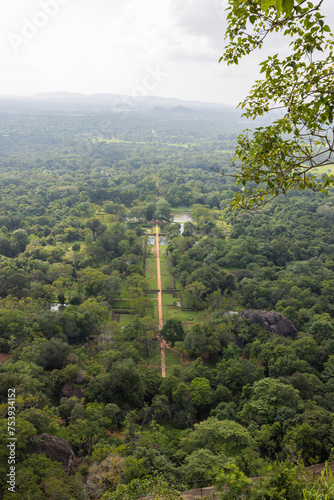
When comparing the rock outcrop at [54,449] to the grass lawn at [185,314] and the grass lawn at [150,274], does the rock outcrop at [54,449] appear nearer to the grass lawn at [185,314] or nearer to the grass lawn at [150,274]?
the grass lawn at [185,314]

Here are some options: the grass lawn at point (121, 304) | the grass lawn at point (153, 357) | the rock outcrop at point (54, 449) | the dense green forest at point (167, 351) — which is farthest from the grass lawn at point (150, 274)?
the rock outcrop at point (54, 449)

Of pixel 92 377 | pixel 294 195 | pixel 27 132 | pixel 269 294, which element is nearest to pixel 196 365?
pixel 92 377

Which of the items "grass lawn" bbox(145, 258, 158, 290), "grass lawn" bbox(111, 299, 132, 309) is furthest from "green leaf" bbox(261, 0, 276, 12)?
"grass lawn" bbox(145, 258, 158, 290)

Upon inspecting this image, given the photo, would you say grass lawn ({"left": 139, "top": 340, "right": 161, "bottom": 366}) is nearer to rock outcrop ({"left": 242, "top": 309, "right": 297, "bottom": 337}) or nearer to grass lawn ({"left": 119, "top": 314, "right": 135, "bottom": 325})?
grass lawn ({"left": 119, "top": 314, "right": 135, "bottom": 325})

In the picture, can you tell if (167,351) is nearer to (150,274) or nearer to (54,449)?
(54,449)

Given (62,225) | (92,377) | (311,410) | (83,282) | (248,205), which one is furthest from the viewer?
(62,225)

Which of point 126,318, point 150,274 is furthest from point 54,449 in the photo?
point 150,274

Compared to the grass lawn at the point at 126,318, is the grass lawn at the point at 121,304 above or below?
above

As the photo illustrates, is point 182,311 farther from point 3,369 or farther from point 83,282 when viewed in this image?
point 3,369
